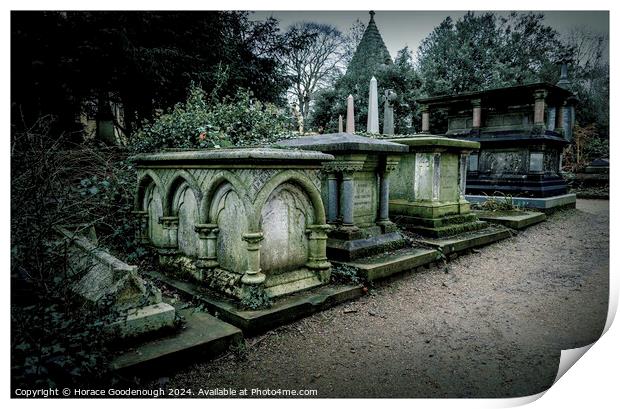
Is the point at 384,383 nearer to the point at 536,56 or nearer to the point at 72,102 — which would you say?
the point at 72,102

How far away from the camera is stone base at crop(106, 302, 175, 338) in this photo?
2.40 metres

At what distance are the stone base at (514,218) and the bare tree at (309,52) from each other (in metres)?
4.43

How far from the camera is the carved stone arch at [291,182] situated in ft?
10.3

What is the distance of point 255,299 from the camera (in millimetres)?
3111

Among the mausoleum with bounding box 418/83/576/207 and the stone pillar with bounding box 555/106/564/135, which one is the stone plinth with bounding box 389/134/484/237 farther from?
the stone pillar with bounding box 555/106/564/135

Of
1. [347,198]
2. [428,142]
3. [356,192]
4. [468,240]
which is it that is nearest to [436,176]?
[428,142]

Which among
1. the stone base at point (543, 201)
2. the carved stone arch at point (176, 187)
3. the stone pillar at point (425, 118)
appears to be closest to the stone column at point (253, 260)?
the carved stone arch at point (176, 187)

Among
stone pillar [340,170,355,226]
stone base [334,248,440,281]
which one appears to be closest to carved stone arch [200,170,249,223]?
stone base [334,248,440,281]

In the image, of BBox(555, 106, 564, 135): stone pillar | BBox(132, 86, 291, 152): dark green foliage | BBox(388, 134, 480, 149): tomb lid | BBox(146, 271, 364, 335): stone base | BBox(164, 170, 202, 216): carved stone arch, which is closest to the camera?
BBox(146, 271, 364, 335): stone base

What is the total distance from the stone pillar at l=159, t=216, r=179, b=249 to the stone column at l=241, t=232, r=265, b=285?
136 centimetres

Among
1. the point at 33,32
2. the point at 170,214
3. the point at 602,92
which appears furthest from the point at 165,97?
the point at 602,92

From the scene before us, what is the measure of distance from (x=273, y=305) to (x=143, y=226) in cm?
240

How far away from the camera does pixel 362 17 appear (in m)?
2.83

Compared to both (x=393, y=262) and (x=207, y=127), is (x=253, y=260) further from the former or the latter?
(x=207, y=127)
